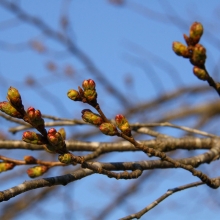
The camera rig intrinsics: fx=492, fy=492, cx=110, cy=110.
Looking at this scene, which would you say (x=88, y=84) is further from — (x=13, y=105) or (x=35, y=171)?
(x=35, y=171)

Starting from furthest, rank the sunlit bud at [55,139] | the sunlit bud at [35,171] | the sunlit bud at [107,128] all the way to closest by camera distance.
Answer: the sunlit bud at [35,171] → the sunlit bud at [107,128] → the sunlit bud at [55,139]

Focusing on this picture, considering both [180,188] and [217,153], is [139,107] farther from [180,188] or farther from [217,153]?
[180,188]

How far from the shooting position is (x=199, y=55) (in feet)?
5.23

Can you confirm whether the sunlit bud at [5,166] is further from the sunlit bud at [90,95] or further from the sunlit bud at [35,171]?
the sunlit bud at [90,95]

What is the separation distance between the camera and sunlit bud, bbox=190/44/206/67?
1589 millimetres

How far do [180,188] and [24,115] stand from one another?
63 cm

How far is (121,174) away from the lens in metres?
1.38

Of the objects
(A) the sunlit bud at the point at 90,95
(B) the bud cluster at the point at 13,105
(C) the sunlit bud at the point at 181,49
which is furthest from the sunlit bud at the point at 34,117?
(C) the sunlit bud at the point at 181,49

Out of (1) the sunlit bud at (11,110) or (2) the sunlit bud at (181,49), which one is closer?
(1) the sunlit bud at (11,110)

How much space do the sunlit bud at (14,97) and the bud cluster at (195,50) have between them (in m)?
0.61

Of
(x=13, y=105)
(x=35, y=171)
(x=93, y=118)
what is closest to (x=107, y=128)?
(x=93, y=118)

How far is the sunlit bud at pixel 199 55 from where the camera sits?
5.21 feet

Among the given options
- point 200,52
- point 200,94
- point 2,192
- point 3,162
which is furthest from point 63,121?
point 200,94

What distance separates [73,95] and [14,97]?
6.5 inches
